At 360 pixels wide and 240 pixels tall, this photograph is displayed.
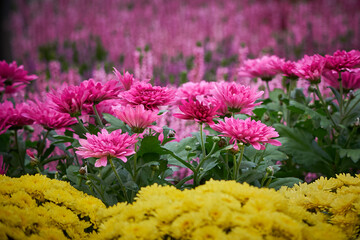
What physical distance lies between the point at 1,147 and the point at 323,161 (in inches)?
57.4

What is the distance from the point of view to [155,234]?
0.83 meters

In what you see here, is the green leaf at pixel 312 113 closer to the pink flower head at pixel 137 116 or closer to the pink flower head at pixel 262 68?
the pink flower head at pixel 262 68

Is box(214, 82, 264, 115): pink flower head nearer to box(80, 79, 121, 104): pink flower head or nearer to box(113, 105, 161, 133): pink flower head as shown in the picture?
box(113, 105, 161, 133): pink flower head

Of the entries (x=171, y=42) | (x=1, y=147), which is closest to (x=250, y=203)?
(x=1, y=147)

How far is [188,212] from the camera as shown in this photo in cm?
86

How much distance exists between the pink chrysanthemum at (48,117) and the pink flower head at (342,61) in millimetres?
953

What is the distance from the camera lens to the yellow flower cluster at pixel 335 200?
3.11 ft

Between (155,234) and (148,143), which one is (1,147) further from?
(155,234)

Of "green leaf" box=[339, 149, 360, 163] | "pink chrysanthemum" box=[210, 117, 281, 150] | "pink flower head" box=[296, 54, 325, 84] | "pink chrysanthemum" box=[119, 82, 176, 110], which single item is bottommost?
"green leaf" box=[339, 149, 360, 163]

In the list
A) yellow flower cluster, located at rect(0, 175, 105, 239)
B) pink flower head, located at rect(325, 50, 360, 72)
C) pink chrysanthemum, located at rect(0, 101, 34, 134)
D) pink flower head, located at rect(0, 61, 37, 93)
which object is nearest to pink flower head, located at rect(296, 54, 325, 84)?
pink flower head, located at rect(325, 50, 360, 72)

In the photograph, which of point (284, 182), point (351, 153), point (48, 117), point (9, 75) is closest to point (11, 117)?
point (48, 117)

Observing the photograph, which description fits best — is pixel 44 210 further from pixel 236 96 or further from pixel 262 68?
pixel 262 68

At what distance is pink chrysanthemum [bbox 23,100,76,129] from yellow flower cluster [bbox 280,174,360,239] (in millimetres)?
764

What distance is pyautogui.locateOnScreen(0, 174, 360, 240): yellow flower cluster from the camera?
0.81 metres
